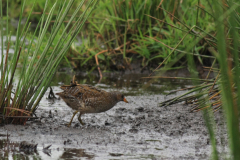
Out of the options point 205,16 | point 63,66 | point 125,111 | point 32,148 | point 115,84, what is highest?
point 205,16

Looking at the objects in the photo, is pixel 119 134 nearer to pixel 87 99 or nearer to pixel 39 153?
pixel 87 99

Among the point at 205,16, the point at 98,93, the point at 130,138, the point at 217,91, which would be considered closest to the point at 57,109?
the point at 98,93

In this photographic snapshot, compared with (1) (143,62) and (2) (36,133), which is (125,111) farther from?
(1) (143,62)

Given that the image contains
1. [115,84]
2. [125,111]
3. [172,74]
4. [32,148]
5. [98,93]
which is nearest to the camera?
[32,148]

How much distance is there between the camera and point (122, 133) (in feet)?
14.9

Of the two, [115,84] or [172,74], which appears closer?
[115,84]

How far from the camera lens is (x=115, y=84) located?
23.3ft

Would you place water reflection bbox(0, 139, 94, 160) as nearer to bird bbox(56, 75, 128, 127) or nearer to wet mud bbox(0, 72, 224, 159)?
wet mud bbox(0, 72, 224, 159)

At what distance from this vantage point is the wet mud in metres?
3.85

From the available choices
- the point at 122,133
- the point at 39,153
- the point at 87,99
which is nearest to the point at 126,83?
the point at 87,99

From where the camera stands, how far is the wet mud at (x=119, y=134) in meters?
3.85

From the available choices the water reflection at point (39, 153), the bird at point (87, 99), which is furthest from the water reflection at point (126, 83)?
the water reflection at point (39, 153)

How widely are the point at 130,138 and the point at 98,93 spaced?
95 cm

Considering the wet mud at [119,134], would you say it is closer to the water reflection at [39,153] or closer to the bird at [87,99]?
the water reflection at [39,153]
